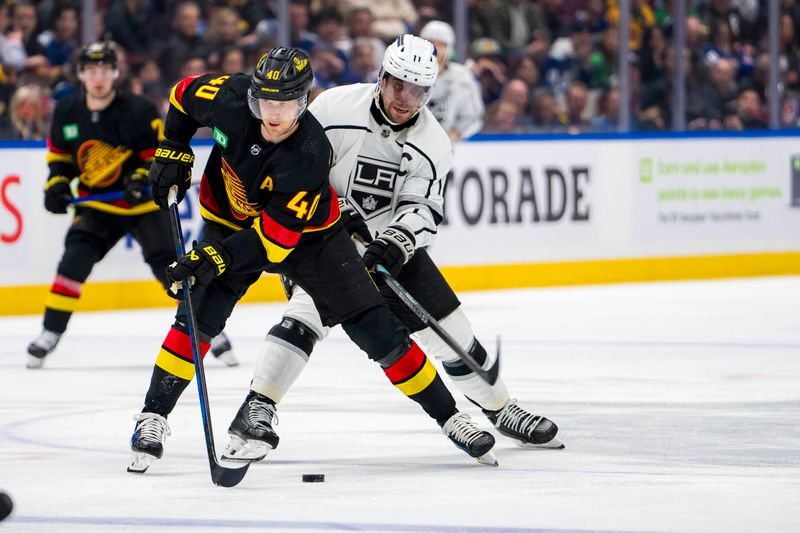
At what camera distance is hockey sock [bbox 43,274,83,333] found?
720 cm

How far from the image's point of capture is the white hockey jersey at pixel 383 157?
4.83m

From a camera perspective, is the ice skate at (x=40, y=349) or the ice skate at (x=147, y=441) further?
the ice skate at (x=40, y=349)

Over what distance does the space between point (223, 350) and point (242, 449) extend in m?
2.49

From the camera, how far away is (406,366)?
459cm

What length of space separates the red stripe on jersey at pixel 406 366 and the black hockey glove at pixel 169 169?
2.41 feet

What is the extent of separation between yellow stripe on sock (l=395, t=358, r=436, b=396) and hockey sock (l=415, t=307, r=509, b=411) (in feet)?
0.93

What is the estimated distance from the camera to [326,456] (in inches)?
188

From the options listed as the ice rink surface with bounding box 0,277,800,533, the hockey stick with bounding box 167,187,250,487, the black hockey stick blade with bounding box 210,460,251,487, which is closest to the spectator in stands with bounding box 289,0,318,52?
the ice rink surface with bounding box 0,277,800,533

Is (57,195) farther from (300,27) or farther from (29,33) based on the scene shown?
(300,27)

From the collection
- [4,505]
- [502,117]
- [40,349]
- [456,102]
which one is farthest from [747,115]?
[4,505]

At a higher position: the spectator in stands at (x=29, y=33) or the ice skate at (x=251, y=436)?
the spectator in stands at (x=29, y=33)

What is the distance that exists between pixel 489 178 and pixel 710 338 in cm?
281

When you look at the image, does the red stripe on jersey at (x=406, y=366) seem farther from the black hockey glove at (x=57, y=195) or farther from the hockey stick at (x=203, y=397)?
the black hockey glove at (x=57, y=195)

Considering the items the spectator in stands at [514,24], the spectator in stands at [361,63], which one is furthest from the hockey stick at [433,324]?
the spectator in stands at [514,24]
